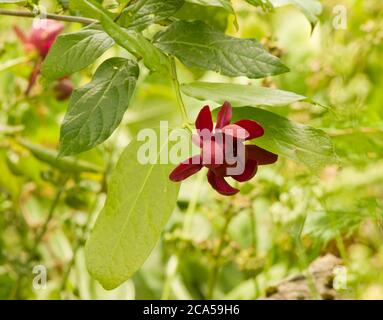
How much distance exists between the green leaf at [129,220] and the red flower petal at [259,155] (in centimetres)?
6

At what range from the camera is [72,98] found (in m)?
0.47

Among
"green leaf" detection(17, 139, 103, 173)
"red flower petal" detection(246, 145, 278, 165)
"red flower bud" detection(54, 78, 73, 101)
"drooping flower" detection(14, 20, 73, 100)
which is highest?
"drooping flower" detection(14, 20, 73, 100)

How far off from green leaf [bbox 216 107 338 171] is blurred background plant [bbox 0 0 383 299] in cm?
23

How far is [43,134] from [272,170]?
1.23ft

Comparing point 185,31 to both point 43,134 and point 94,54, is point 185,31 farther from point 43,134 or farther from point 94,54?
point 43,134

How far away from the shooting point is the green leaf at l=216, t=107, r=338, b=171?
43 cm

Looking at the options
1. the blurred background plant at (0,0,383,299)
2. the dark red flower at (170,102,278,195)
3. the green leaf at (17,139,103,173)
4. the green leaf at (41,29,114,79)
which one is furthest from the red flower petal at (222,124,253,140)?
the green leaf at (17,139,103,173)

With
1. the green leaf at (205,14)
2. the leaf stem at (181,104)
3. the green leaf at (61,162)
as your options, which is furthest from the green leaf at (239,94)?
the green leaf at (61,162)

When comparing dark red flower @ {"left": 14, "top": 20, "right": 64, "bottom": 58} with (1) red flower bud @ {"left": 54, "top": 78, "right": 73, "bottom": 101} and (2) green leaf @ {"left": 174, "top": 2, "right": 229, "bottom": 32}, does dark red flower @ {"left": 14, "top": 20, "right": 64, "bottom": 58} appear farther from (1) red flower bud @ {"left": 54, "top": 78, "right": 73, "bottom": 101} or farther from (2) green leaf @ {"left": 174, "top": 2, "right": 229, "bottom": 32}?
(2) green leaf @ {"left": 174, "top": 2, "right": 229, "bottom": 32}

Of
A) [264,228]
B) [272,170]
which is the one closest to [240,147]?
[272,170]

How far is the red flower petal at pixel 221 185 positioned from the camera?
1.52 feet

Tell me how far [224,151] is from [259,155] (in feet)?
0.08

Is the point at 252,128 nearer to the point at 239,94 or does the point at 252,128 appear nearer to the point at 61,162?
the point at 239,94

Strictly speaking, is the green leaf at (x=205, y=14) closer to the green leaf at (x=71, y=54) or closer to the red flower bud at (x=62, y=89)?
the green leaf at (x=71, y=54)
